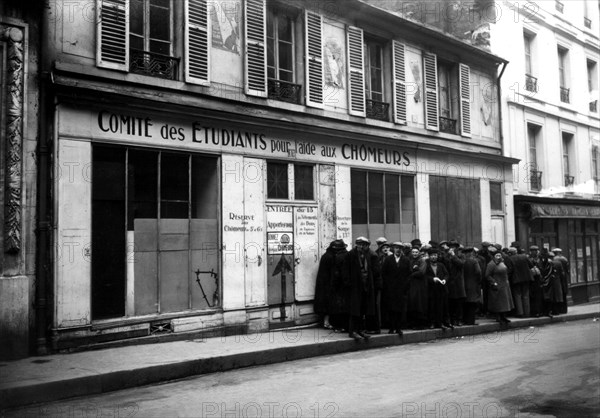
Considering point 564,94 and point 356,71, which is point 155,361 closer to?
point 356,71

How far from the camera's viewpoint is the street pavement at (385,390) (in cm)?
609

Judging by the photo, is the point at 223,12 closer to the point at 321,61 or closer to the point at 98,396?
the point at 321,61

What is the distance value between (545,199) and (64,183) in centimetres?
1588

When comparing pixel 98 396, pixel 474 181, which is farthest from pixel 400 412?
pixel 474 181

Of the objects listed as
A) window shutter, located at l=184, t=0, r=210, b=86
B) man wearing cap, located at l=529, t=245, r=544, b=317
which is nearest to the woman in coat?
man wearing cap, located at l=529, t=245, r=544, b=317

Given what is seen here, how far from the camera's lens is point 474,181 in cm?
1803

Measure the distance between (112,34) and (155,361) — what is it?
5.30 meters

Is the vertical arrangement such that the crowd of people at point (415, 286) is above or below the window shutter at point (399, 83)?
below

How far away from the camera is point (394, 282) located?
38.5ft

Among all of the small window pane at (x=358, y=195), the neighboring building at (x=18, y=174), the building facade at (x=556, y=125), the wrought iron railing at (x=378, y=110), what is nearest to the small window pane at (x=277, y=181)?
the small window pane at (x=358, y=195)

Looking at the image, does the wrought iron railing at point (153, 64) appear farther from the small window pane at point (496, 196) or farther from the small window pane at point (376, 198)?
the small window pane at point (496, 196)

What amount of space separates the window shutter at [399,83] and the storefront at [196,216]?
1.29 meters

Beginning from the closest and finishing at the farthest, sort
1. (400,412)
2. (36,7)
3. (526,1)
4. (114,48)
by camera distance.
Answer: (400,412) < (36,7) < (114,48) < (526,1)

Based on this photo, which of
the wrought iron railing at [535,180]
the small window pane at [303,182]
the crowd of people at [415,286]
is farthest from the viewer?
the wrought iron railing at [535,180]
